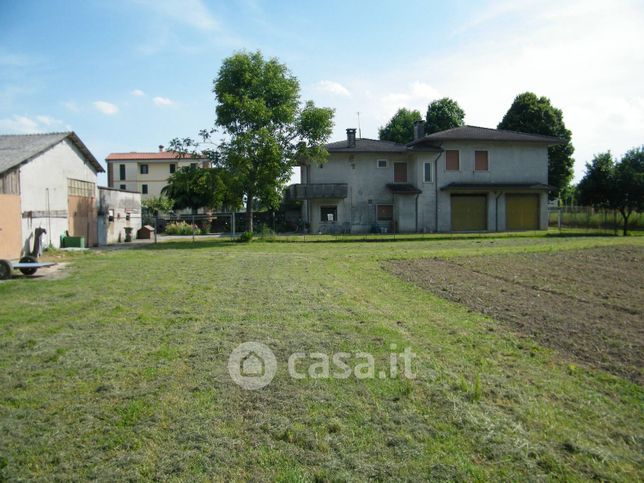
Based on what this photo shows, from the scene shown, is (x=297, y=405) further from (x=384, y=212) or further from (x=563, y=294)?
(x=384, y=212)

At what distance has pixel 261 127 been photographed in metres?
28.2

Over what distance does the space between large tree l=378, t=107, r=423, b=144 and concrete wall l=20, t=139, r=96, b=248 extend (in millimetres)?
42195

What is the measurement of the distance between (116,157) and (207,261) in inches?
2317

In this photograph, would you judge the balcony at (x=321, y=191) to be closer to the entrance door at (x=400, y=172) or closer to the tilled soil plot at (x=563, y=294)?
the entrance door at (x=400, y=172)

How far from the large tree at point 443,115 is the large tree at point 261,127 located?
99.1 ft

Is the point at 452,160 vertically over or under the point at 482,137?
under

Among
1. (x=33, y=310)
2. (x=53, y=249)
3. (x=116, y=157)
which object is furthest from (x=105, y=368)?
(x=116, y=157)

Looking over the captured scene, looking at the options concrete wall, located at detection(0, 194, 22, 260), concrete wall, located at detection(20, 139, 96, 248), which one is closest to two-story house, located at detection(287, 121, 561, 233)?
concrete wall, located at detection(20, 139, 96, 248)

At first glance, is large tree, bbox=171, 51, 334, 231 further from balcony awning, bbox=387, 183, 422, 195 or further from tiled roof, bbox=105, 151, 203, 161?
tiled roof, bbox=105, 151, 203, 161

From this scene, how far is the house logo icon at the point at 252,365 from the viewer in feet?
16.1

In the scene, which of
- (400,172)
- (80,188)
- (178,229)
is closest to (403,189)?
(400,172)

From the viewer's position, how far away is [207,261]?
16938 mm

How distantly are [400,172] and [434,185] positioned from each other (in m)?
3.21

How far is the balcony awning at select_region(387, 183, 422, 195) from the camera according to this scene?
1453 inches
